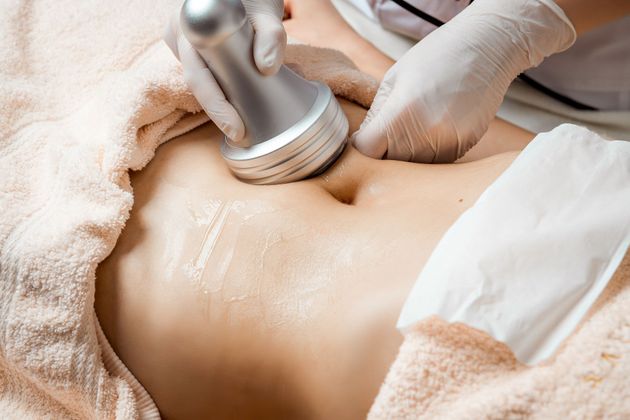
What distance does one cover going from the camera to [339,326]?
2.10 feet

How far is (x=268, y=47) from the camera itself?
78 cm

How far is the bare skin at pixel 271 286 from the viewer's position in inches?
25.2

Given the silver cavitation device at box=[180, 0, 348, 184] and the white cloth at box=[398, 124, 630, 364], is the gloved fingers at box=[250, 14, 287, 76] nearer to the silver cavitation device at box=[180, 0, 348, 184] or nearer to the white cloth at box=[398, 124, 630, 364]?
the silver cavitation device at box=[180, 0, 348, 184]

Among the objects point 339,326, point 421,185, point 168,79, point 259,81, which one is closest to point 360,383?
point 339,326

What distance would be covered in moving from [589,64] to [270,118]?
0.67 meters

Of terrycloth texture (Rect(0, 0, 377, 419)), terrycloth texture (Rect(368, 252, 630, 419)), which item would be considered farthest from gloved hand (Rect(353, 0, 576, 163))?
terrycloth texture (Rect(368, 252, 630, 419))

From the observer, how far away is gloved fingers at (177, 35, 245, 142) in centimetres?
80

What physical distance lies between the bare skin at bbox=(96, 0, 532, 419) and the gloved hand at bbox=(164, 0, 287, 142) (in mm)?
87

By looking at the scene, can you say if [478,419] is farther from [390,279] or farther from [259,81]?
[259,81]

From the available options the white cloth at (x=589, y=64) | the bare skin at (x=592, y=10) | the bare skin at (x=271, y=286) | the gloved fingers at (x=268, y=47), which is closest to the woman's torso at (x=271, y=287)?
the bare skin at (x=271, y=286)

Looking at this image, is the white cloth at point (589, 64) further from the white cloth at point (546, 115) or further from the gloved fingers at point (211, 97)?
the gloved fingers at point (211, 97)

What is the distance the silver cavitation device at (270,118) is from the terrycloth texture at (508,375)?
1.07 feet

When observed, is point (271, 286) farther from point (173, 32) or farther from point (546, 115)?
point (546, 115)

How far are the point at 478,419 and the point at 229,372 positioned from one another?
0.31 metres
